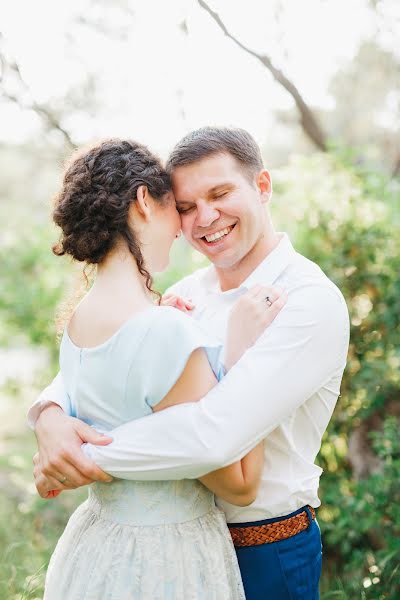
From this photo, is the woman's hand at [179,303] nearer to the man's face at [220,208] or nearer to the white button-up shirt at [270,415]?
the man's face at [220,208]

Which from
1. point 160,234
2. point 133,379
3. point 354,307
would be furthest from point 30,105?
point 133,379

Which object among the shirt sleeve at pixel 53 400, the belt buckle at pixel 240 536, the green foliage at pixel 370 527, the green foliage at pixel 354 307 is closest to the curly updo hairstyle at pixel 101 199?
the shirt sleeve at pixel 53 400

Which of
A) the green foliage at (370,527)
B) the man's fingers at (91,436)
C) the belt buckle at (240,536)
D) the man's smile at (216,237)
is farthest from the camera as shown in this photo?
the green foliage at (370,527)

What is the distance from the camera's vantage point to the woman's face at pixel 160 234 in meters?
1.97

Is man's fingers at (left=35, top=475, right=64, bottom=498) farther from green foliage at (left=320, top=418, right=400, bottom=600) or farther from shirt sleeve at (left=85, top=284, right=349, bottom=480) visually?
green foliage at (left=320, top=418, right=400, bottom=600)

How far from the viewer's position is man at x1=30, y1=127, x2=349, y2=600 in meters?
1.72

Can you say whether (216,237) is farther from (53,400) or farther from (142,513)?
(142,513)

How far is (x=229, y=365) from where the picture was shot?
6.20 feet

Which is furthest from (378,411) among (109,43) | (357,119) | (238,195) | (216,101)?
(357,119)

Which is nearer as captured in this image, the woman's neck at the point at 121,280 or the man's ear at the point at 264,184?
the woman's neck at the point at 121,280

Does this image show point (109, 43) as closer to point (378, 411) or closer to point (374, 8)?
point (374, 8)

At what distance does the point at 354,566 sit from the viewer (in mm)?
3830

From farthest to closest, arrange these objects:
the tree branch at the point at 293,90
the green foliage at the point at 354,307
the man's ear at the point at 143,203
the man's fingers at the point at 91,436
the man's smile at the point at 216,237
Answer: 1. the tree branch at the point at 293,90
2. the green foliage at the point at 354,307
3. the man's smile at the point at 216,237
4. the man's ear at the point at 143,203
5. the man's fingers at the point at 91,436

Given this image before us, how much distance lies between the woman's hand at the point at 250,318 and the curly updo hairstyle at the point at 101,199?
0.89 ft
